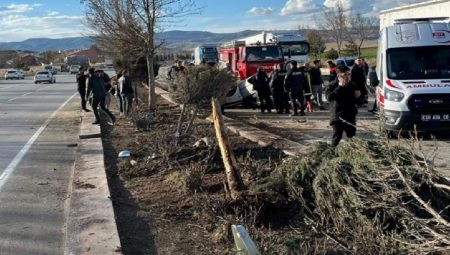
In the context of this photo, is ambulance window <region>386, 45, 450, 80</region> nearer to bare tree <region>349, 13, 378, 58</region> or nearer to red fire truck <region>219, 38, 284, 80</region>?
red fire truck <region>219, 38, 284, 80</region>

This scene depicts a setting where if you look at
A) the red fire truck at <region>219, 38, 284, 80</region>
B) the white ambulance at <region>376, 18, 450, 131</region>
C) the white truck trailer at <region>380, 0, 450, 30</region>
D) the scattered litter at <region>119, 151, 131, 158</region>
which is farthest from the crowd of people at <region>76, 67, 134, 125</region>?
the white truck trailer at <region>380, 0, 450, 30</region>

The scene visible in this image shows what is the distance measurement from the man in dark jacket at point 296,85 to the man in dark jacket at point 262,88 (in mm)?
1427

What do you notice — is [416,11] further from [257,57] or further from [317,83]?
[317,83]

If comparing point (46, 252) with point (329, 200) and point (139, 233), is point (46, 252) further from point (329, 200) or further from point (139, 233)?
point (329, 200)

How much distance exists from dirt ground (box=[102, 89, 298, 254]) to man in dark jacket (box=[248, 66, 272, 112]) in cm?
706

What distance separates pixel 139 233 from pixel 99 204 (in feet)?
4.11

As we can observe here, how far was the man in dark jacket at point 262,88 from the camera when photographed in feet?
60.0

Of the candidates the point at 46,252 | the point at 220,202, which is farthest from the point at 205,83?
the point at 46,252

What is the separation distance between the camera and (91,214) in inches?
254

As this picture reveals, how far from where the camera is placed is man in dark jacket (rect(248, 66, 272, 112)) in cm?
1828

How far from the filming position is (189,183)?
278 inches

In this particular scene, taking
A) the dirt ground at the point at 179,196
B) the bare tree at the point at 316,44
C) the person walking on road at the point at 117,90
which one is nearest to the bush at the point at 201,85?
the dirt ground at the point at 179,196

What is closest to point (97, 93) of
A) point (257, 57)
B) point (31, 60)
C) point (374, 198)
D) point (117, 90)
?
point (117, 90)

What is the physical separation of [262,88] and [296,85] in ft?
6.01
